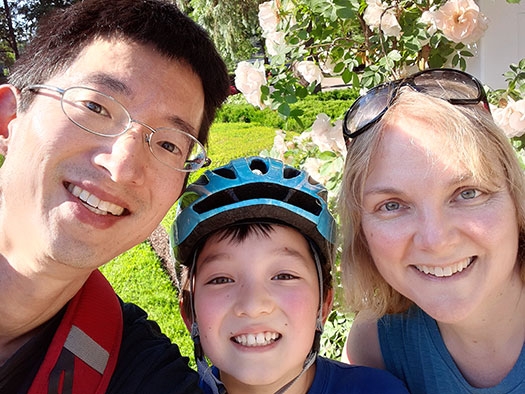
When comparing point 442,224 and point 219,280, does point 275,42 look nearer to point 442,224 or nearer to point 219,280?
point 219,280

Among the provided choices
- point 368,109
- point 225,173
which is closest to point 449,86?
point 368,109

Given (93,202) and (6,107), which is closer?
(93,202)

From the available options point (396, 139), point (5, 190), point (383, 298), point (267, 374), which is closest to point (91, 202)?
point (5, 190)

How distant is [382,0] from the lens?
120 inches

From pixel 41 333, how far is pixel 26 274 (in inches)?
8.3

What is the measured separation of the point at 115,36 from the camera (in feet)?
6.73

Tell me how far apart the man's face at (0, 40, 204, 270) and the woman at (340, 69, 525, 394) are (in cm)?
71

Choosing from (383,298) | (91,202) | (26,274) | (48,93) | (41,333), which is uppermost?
(48,93)

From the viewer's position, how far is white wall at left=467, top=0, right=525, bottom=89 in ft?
11.7

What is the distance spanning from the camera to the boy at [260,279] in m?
2.07

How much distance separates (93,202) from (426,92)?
1.22m

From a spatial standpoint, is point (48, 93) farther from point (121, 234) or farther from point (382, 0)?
point (382, 0)

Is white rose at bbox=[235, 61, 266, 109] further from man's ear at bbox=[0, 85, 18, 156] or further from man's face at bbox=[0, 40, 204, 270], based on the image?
man's ear at bbox=[0, 85, 18, 156]

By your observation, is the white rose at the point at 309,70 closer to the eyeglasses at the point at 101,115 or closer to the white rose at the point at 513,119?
the white rose at the point at 513,119
